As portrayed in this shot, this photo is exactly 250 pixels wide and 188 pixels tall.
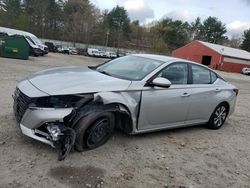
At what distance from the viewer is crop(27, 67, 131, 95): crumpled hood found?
436cm

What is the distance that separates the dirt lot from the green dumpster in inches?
691

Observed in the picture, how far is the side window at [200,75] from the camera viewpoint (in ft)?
20.3

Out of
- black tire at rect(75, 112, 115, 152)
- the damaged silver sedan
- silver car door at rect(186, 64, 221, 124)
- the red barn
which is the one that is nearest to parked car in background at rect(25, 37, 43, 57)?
the damaged silver sedan

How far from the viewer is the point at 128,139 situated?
5352mm

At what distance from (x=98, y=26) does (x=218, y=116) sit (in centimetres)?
7451

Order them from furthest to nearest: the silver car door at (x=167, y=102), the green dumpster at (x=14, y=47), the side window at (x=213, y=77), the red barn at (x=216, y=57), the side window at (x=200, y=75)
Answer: the red barn at (x=216, y=57) < the green dumpster at (x=14, y=47) < the side window at (x=213, y=77) < the side window at (x=200, y=75) < the silver car door at (x=167, y=102)

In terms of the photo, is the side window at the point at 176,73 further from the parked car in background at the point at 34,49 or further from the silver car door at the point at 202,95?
the parked car in background at the point at 34,49

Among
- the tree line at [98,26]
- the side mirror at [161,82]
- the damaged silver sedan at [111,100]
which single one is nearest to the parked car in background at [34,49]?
the damaged silver sedan at [111,100]

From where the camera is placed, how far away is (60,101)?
426cm

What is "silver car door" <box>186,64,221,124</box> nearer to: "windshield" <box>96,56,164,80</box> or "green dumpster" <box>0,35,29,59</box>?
"windshield" <box>96,56,164,80</box>

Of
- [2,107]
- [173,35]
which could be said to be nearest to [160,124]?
[2,107]

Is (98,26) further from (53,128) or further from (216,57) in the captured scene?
(53,128)

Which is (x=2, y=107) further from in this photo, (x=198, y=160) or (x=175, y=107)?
(x=198, y=160)

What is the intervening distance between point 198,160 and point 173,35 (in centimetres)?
8491
